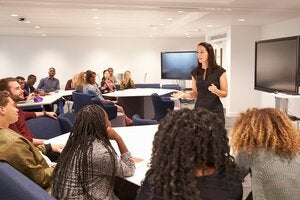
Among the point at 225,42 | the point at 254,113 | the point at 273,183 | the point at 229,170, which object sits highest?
the point at 225,42

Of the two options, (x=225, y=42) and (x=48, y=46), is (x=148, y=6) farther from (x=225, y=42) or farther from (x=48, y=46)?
(x=48, y=46)

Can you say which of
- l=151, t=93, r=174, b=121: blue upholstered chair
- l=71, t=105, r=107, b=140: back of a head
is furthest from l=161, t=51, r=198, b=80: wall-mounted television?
l=71, t=105, r=107, b=140: back of a head

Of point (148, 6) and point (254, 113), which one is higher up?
point (148, 6)

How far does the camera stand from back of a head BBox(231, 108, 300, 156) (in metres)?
1.60

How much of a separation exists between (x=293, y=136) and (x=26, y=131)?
215 centimetres

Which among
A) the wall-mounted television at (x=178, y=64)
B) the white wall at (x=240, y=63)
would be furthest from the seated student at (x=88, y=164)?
the wall-mounted television at (x=178, y=64)

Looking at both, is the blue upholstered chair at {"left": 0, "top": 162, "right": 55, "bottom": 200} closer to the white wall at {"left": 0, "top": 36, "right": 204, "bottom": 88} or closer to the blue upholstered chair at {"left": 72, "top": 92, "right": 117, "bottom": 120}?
the blue upholstered chair at {"left": 72, "top": 92, "right": 117, "bottom": 120}

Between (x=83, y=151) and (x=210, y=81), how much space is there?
1.98m

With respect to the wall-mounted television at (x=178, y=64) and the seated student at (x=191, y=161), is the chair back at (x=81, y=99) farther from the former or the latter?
the wall-mounted television at (x=178, y=64)

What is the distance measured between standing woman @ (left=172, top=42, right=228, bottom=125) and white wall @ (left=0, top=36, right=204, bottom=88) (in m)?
10.1

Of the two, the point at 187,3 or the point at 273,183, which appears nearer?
the point at 273,183

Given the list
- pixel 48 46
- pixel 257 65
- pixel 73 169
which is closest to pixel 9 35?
pixel 48 46

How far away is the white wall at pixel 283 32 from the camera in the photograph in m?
7.51

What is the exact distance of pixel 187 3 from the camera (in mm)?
5840
